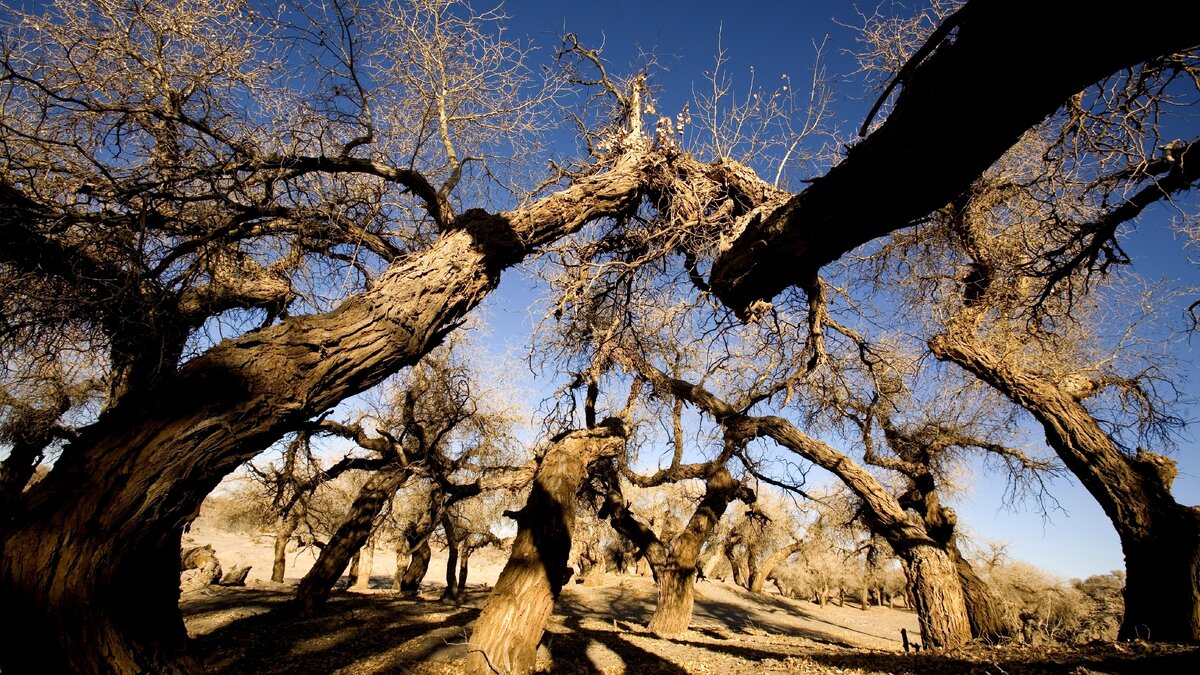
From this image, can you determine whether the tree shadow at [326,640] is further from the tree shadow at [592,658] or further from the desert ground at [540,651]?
the tree shadow at [592,658]

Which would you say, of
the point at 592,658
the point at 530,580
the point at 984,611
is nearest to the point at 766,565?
the point at 984,611

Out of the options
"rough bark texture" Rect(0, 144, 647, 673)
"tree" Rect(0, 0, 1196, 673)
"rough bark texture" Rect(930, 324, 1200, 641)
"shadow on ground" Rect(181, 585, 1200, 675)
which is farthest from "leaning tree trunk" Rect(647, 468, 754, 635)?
"rough bark texture" Rect(0, 144, 647, 673)

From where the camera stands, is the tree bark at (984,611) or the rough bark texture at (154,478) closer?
the rough bark texture at (154,478)

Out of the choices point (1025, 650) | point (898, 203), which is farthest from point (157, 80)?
point (1025, 650)

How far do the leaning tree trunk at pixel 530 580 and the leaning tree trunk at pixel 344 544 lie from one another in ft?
15.5

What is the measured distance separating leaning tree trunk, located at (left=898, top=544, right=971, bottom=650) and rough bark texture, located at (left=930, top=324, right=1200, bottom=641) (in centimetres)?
163

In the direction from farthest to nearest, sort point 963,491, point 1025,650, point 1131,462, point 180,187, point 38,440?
point 963,491 → point 38,440 → point 1131,462 → point 1025,650 → point 180,187

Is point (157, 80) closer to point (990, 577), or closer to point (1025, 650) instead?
point (1025, 650)

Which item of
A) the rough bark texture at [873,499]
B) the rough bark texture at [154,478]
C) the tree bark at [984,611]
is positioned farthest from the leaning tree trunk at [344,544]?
the tree bark at [984,611]

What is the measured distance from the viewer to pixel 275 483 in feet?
29.2

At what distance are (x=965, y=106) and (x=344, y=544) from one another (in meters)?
11.3

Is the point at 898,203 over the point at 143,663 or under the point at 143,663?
over

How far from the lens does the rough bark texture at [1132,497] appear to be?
18.4ft

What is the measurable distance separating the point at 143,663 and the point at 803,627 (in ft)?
75.9
